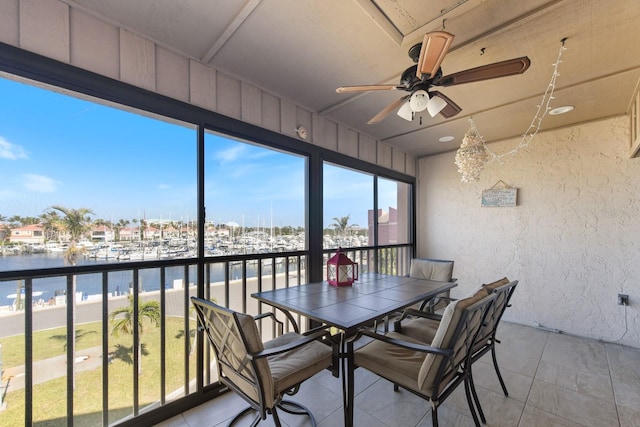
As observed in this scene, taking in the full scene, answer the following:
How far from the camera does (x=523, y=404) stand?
6.91ft

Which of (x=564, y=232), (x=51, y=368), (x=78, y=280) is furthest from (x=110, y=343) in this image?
(x=564, y=232)

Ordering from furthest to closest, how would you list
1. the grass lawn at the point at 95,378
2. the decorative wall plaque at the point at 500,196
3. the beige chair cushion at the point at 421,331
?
1. the decorative wall plaque at the point at 500,196
2. the beige chair cushion at the point at 421,331
3. the grass lawn at the point at 95,378

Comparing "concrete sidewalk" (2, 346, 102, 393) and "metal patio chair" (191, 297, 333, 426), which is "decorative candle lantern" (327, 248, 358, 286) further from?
"concrete sidewalk" (2, 346, 102, 393)

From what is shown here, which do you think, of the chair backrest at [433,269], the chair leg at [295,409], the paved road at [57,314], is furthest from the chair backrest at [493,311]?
the paved road at [57,314]

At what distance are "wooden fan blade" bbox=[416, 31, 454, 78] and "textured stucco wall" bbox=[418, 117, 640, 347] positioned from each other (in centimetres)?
317

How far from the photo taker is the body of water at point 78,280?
153cm

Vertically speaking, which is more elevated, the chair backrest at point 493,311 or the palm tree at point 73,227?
the palm tree at point 73,227

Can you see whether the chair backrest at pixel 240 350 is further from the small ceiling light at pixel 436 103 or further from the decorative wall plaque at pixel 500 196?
the decorative wall plaque at pixel 500 196

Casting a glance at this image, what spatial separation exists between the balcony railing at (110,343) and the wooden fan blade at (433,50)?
208 centimetres

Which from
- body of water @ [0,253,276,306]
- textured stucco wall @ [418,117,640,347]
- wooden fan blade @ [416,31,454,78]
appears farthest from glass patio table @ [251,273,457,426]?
textured stucco wall @ [418,117,640,347]

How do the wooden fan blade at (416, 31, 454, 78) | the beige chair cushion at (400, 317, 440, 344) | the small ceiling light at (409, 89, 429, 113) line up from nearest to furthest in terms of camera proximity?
the wooden fan blade at (416, 31, 454, 78)
the small ceiling light at (409, 89, 429, 113)
the beige chair cushion at (400, 317, 440, 344)

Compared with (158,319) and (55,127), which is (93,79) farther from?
(158,319)

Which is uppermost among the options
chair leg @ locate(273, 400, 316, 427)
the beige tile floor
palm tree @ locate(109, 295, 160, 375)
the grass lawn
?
palm tree @ locate(109, 295, 160, 375)

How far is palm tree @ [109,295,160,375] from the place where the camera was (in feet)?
6.29
